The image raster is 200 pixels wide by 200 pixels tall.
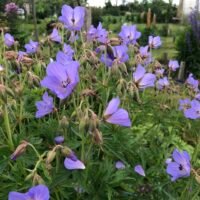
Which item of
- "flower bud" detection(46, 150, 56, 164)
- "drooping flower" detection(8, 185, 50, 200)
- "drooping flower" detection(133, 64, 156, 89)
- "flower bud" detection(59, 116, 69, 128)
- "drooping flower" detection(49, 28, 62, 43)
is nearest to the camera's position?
"drooping flower" detection(8, 185, 50, 200)

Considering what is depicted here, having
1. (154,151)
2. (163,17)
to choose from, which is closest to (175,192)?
(154,151)

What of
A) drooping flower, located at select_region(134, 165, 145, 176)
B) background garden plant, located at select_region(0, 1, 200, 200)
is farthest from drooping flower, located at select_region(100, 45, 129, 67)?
drooping flower, located at select_region(134, 165, 145, 176)

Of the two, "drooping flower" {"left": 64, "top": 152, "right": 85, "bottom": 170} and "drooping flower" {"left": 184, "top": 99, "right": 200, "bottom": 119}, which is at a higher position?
"drooping flower" {"left": 64, "top": 152, "right": 85, "bottom": 170}

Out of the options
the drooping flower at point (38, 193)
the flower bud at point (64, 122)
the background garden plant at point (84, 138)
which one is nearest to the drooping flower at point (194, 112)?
the background garden plant at point (84, 138)

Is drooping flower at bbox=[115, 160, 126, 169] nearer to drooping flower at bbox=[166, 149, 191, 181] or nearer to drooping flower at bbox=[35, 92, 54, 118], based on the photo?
drooping flower at bbox=[166, 149, 191, 181]

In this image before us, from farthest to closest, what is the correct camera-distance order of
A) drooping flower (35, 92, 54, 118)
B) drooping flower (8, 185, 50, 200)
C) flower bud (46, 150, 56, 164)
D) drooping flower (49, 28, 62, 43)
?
drooping flower (49, 28, 62, 43) → drooping flower (35, 92, 54, 118) → flower bud (46, 150, 56, 164) → drooping flower (8, 185, 50, 200)

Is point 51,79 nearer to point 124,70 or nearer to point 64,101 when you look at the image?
point 64,101
